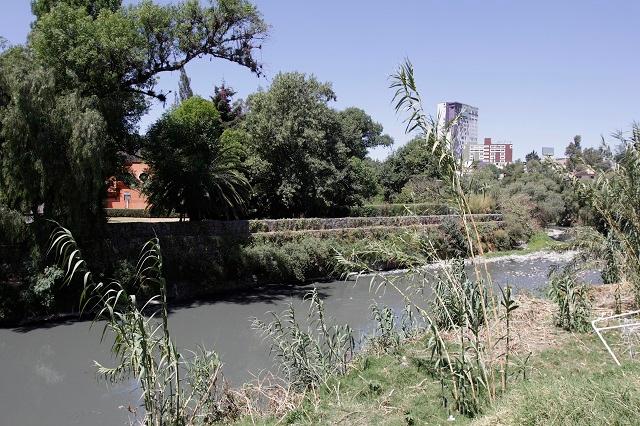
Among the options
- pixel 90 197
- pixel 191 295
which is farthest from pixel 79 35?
pixel 191 295

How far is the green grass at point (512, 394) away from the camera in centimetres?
313

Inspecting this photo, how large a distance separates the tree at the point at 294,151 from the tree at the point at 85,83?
17.9 ft

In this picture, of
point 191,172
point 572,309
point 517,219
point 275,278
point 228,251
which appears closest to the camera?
point 572,309

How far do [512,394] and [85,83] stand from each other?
14.8m

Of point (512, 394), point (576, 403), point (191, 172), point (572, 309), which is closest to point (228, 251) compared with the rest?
point (191, 172)

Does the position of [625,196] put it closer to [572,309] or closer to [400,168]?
[572,309]

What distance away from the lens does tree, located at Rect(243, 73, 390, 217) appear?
23188mm

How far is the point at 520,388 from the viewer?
3980 mm

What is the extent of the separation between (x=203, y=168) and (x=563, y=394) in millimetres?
16084

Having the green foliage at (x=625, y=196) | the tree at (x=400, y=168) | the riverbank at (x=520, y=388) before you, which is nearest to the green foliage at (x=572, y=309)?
the riverbank at (x=520, y=388)

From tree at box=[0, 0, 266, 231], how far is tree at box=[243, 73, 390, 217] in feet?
17.9

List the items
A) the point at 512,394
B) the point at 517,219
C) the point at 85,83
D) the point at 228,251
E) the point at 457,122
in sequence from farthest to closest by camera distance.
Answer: the point at 517,219, the point at 228,251, the point at 85,83, the point at 457,122, the point at 512,394

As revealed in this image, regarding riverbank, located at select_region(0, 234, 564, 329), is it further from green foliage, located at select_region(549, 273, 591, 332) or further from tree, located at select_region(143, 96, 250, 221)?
green foliage, located at select_region(549, 273, 591, 332)

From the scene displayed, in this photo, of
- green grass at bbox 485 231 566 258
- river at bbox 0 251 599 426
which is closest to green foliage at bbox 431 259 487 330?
river at bbox 0 251 599 426
